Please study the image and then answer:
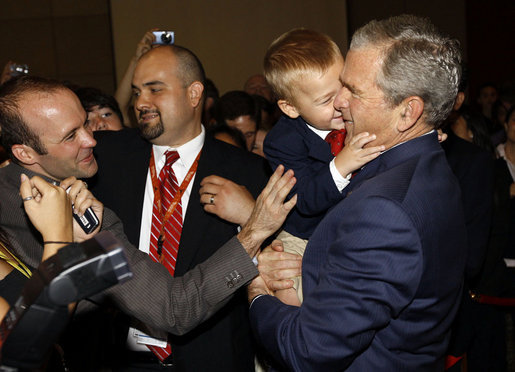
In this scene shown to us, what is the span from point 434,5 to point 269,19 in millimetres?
2483

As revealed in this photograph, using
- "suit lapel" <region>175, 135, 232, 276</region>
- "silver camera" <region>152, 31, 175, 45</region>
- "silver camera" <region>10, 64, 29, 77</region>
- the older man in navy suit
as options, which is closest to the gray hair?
the older man in navy suit

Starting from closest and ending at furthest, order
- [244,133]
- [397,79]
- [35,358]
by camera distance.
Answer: [35,358] < [397,79] < [244,133]

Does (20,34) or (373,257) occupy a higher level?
(373,257)

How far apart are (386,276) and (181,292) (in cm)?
83

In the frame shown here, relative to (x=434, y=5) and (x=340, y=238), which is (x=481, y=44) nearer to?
(x=434, y=5)

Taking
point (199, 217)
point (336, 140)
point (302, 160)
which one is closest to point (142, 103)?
point (199, 217)

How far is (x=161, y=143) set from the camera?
98.8 inches

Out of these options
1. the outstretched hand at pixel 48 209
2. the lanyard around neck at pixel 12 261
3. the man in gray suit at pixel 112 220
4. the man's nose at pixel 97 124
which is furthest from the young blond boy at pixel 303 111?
the man's nose at pixel 97 124

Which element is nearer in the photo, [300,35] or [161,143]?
[300,35]

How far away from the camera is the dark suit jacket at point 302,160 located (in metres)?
→ 1.93

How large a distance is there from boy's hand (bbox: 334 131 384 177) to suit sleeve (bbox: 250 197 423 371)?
10.6 inches

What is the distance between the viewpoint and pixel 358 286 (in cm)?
123

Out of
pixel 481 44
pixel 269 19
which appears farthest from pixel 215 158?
pixel 481 44

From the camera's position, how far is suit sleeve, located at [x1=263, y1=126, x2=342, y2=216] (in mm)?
1807
